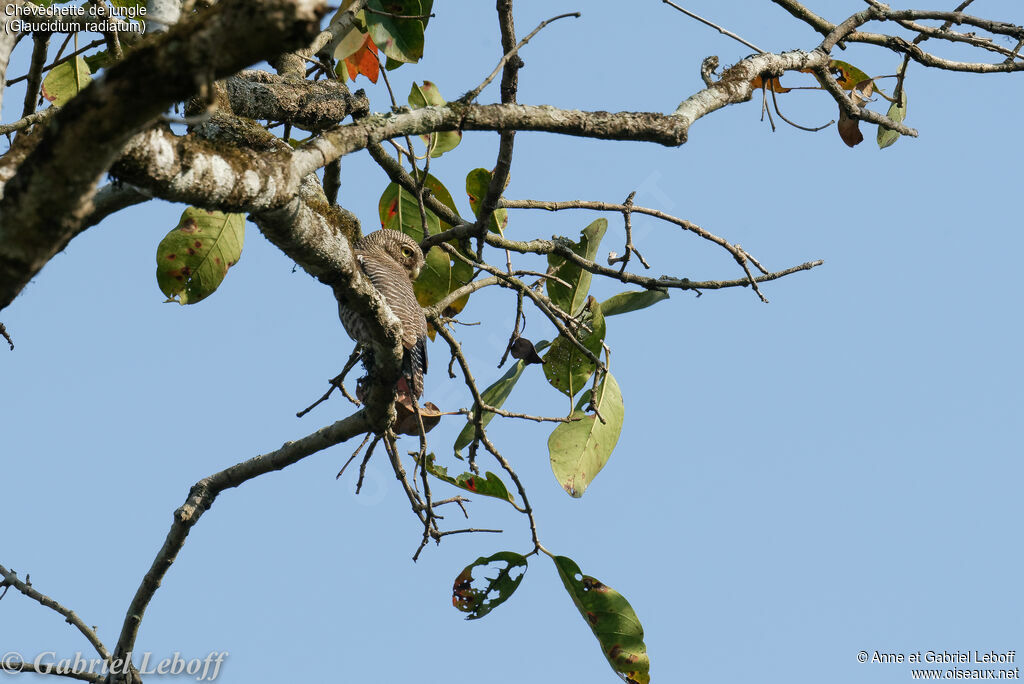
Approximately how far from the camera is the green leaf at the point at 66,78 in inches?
151

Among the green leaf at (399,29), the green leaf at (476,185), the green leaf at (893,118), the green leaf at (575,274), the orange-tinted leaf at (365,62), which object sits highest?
the orange-tinted leaf at (365,62)

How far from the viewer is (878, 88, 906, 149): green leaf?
4047mm

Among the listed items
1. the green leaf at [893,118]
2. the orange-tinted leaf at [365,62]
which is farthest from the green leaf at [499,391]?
the green leaf at [893,118]

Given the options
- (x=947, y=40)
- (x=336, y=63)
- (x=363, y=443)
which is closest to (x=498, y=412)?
(x=363, y=443)

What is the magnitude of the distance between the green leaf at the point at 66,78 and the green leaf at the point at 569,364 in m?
2.33

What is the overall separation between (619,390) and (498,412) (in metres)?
0.88

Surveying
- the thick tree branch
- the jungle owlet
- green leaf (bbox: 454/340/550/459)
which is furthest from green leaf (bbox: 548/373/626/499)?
the thick tree branch

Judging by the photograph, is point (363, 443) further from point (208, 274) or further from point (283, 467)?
point (208, 274)

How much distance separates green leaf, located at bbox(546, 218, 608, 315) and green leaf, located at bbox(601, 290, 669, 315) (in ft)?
0.42

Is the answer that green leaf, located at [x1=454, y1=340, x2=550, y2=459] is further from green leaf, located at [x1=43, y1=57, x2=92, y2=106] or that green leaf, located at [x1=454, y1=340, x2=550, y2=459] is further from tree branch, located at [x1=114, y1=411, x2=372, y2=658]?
green leaf, located at [x1=43, y1=57, x2=92, y2=106]

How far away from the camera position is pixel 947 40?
142 inches

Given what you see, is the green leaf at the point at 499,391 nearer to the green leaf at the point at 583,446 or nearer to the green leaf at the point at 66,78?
the green leaf at the point at 583,446

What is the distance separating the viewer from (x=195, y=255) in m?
3.39

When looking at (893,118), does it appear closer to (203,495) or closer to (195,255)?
(195,255)
